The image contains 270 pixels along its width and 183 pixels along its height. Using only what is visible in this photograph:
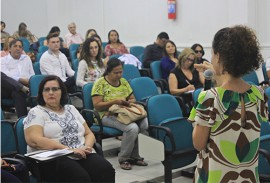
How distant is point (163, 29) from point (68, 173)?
7.50m

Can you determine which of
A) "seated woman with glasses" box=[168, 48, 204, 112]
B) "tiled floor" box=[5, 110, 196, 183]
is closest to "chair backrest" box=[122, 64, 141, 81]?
"seated woman with glasses" box=[168, 48, 204, 112]

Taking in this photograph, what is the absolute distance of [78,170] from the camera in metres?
3.34

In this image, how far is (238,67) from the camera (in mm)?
1906

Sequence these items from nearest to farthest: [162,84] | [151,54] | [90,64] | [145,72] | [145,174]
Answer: [145,174]
[90,64]
[162,84]
[145,72]
[151,54]

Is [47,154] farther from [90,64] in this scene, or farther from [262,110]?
[90,64]

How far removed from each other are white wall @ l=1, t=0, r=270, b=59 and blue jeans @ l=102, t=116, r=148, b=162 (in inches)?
182

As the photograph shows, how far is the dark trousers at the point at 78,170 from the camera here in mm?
3295

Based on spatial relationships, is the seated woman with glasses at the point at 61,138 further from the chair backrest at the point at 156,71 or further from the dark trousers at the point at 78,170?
the chair backrest at the point at 156,71

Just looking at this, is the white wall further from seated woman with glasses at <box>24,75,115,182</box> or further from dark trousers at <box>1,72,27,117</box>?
seated woman with glasses at <box>24,75,115,182</box>

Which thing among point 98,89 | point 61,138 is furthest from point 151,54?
point 61,138

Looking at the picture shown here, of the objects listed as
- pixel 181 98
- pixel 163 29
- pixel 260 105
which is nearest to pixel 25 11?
pixel 163 29

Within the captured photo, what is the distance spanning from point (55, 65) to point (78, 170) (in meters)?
3.39

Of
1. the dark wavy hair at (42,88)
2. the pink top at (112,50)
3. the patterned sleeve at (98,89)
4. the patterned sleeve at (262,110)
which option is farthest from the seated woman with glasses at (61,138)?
the pink top at (112,50)

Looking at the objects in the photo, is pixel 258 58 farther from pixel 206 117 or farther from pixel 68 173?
pixel 68 173
